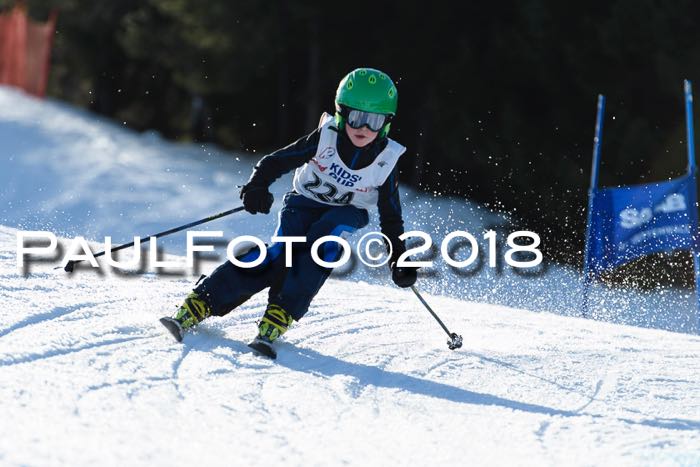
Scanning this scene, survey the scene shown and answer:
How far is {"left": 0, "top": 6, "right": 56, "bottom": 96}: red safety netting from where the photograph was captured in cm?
1950

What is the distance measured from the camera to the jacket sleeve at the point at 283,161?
4.97 meters

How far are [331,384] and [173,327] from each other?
84 cm

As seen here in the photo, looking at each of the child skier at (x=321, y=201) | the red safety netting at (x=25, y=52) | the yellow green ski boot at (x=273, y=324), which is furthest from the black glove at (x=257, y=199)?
the red safety netting at (x=25, y=52)

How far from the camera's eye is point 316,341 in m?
4.89

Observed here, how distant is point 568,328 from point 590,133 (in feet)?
22.0

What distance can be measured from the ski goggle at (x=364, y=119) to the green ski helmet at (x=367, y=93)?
0.02 metres

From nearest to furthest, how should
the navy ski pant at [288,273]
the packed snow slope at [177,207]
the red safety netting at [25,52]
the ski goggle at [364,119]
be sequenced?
the navy ski pant at [288,273] < the ski goggle at [364,119] < the packed snow slope at [177,207] < the red safety netting at [25,52]

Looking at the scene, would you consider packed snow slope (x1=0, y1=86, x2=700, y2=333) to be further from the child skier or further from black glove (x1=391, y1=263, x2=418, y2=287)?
black glove (x1=391, y1=263, x2=418, y2=287)

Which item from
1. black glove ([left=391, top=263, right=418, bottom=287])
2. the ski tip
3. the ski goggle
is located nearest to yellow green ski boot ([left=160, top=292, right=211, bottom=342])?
the ski tip

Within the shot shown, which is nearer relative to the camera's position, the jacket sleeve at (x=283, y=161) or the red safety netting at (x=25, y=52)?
the jacket sleeve at (x=283, y=161)

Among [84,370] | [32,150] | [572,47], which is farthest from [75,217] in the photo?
[84,370]

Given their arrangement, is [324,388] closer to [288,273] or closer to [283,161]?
[288,273]

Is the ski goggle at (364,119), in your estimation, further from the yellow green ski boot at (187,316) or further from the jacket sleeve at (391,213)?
the yellow green ski boot at (187,316)

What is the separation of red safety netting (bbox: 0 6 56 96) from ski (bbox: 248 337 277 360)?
16025 mm
